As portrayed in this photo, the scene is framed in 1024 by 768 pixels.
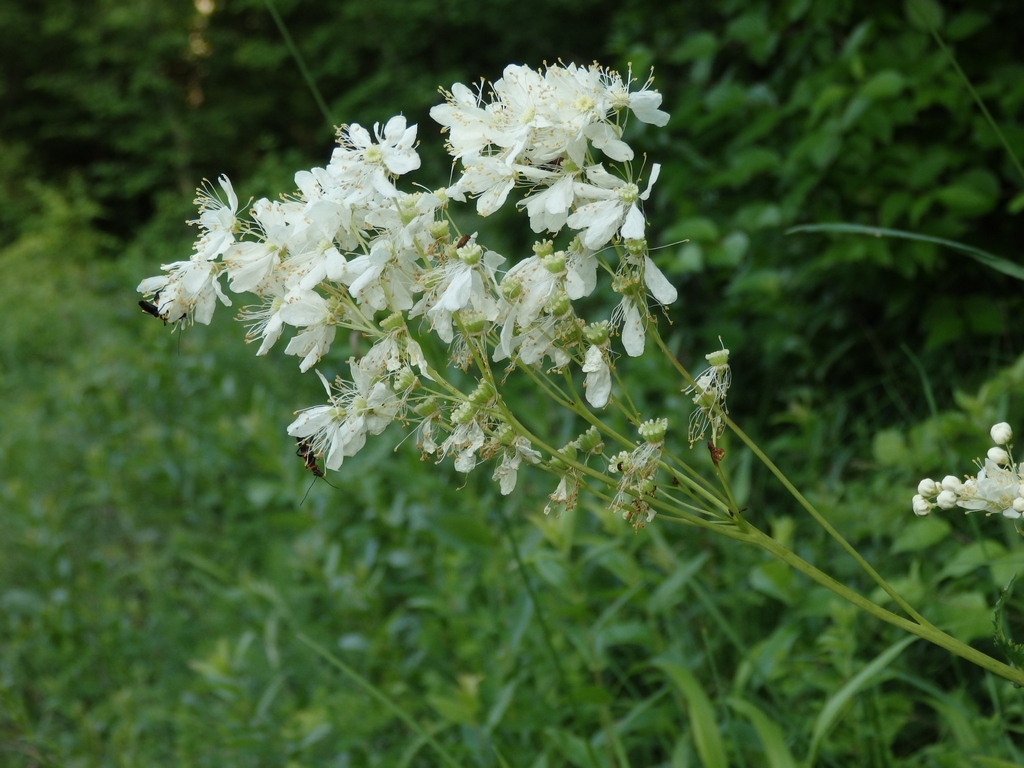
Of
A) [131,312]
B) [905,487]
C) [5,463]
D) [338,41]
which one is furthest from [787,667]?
[338,41]

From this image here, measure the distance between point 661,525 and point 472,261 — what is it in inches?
67.6

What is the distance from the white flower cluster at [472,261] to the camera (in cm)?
100

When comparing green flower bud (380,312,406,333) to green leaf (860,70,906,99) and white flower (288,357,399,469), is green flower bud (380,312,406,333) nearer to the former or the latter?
white flower (288,357,399,469)

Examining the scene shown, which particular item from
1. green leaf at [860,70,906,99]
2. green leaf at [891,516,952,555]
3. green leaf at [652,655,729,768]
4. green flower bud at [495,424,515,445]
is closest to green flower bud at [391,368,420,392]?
green flower bud at [495,424,515,445]

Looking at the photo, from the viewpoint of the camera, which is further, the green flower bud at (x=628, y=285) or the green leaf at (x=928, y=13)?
the green leaf at (x=928, y=13)

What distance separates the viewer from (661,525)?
100 inches

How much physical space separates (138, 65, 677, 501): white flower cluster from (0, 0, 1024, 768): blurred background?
355mm

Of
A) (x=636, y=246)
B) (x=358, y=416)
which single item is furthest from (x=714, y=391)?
(x=358, y=416)

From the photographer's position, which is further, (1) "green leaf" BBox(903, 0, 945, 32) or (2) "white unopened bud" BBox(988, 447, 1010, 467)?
(1) "green leaf" BBox(903, 0, 945, 32)

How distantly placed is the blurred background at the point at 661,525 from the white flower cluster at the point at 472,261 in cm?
35

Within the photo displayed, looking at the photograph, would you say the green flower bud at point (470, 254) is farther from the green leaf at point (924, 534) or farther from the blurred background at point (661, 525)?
the green leaf at point (924, 534)

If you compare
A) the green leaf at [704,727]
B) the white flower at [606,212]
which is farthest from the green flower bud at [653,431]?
the green leaf at [704,727]

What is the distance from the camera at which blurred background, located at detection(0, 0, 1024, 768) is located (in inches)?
77.2

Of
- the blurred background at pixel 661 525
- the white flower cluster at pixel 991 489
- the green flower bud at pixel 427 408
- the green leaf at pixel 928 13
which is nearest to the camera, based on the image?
the white flower cluster at pixel 991 489
